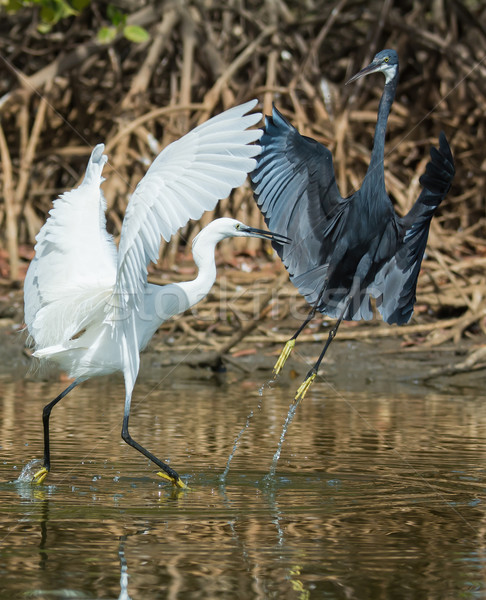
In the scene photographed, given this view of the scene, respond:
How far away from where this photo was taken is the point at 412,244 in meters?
5.98

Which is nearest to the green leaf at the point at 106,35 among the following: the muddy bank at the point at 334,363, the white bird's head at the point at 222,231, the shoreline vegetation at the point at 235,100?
the shoreline vegetation at the point at 235,100

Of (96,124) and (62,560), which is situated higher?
(96,124)

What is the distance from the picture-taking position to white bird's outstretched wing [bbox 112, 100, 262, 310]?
425cm

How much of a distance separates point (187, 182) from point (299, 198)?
6.25 feet

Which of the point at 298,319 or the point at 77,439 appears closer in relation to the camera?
the point at 77,439

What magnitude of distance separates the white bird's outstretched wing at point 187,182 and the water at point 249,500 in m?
1.05

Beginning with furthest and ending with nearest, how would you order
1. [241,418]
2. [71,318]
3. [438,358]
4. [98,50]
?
1. [98,50]
2. [438,358]
3. [241,418]
4. [71,318]

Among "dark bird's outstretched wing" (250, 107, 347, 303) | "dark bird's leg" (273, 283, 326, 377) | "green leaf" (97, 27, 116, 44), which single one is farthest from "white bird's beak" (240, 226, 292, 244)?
"green leaf" (97, 27, 116, 44)

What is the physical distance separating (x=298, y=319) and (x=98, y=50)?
395 cm

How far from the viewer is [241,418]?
6621 millimetres

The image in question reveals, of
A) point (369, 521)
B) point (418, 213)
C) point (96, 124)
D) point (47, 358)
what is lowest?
point (369, 521)

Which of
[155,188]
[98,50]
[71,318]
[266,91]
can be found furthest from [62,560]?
[98,50]

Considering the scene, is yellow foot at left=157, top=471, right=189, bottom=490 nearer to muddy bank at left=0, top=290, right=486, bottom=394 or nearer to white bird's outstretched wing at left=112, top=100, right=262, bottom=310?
white bird's outstretched wing at left=112, top=100, right=262, bottom=310

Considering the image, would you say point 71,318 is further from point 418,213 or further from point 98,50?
point 98,50
